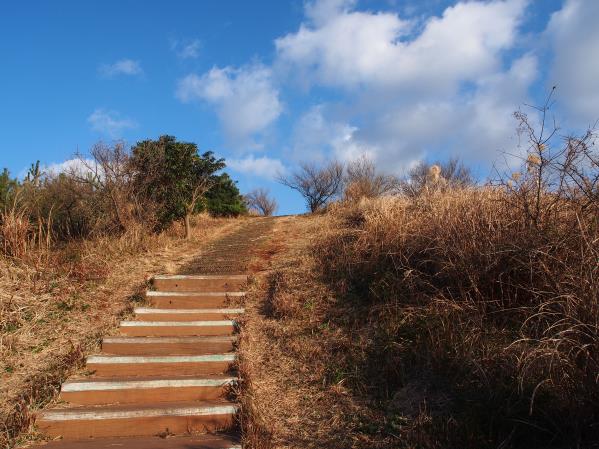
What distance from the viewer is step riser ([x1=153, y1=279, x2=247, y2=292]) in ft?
25.1

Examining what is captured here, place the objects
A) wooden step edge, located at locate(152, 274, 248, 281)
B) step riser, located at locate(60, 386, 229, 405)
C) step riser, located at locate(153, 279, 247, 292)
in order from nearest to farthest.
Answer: step riser, located at locate(60, 386, 229, 405) → step riser, located at locate(153, 279, 247, 292) → wooden step edge, located at locate(152, 274, 248, 281)

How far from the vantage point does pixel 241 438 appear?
431 cm

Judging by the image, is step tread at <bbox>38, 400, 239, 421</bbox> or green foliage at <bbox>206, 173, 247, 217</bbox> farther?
green foliage at <bbox>206, 173, 247, 217</bbox>

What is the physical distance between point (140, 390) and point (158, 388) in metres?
0.19

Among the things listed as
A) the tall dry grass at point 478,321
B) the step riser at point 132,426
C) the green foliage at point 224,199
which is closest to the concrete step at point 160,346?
the step riser at point 132,426

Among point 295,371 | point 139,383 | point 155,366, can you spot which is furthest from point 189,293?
point 295,371

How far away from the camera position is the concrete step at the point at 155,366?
5465mm

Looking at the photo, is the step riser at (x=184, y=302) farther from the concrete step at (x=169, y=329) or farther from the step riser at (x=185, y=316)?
the concrete step at (x=169, y=329)

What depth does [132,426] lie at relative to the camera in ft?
14.9

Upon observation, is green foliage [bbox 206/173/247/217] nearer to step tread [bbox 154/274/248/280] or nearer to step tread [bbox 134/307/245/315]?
step tread [bbox 154/274/248/280]

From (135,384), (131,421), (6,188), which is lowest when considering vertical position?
(131,421)

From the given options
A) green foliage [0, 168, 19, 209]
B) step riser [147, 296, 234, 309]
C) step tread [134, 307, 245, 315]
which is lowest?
step tread [134, 307, 245, 315]

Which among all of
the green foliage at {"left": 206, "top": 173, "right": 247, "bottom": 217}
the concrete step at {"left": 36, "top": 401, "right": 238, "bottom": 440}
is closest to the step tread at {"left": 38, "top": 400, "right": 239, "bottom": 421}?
the concrete step at {"left": 36, "top": 401, "right": 238, "bottom": 440}

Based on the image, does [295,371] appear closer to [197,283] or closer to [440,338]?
[440,338]
